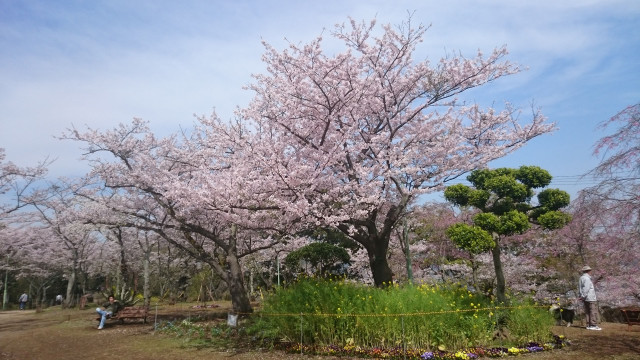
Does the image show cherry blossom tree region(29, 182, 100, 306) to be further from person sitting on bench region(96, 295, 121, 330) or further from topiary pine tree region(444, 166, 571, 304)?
topiary pine tree region(444, 166, 571, 304)

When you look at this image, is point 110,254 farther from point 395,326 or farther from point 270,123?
point 395,326

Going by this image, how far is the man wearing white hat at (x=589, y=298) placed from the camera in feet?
33.1

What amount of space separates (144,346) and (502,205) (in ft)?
36.3

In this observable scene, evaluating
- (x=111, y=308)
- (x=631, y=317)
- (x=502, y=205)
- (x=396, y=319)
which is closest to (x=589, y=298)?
(x=631, y=317)

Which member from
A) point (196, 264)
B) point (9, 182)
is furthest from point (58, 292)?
point (9, 182)

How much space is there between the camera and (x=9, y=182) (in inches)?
673

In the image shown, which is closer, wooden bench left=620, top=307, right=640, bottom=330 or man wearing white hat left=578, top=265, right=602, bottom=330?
man wearing white hat left=578, top=265, right=602, bottom=330

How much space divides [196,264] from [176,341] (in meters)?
16.9

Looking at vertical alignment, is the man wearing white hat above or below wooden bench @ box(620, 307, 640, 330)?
above

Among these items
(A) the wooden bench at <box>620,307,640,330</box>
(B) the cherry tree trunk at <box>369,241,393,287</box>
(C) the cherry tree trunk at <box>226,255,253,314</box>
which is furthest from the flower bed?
(C) the cherry tree trunk at <box>226,255,253,314</box>

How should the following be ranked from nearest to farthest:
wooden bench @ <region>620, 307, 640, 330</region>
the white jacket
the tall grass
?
the tall grass → the white jacket → wooden bench @ <region>620, 307, 640, 330</region>

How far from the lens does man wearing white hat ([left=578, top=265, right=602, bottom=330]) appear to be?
10.1 metres

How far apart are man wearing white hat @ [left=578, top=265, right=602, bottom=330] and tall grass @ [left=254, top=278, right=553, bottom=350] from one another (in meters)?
1.82

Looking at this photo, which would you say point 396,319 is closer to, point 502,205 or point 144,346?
point 502,205
